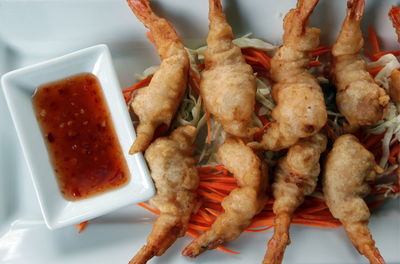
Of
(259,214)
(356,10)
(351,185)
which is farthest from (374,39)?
(259,214)

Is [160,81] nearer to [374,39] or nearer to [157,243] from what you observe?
[157,243]

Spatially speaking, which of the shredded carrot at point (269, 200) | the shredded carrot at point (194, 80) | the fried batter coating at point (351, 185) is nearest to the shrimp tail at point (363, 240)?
the fried batter coating at point (351, 185)

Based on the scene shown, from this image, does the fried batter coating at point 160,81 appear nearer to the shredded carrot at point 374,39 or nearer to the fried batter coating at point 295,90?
the fried batter coating at point 295,90

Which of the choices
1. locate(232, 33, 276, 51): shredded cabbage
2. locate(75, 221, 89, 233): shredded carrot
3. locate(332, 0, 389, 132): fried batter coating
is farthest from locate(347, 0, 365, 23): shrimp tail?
locate(75, 221, 89, 233): shredded carrot

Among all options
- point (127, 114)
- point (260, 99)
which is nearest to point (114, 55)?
point (127, 114)

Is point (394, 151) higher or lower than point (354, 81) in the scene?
lower

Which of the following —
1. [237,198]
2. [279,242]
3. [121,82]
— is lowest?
[279,242]

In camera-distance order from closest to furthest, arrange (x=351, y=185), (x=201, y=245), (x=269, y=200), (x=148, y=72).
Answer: (x=351, y=185), (x=201, y=245), (x=269, y=200), (x=148, y=72)
